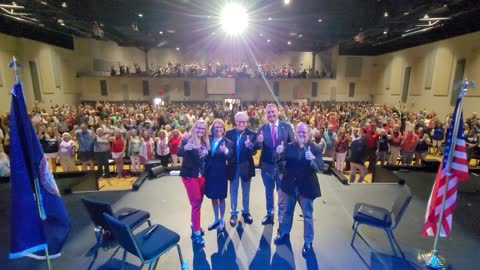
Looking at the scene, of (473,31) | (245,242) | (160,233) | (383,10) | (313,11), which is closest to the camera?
(160,233)

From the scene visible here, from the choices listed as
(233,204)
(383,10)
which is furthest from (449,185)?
(383,10)

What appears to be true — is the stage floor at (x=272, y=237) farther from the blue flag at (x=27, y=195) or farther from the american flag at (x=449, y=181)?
the blue flag at (x=27, y=195)

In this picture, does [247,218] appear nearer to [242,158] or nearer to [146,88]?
[242,158]

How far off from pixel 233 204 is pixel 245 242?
545 mm

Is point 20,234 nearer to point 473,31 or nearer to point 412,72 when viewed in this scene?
point 473,31

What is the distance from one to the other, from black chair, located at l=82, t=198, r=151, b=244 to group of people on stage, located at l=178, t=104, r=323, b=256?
0.66m

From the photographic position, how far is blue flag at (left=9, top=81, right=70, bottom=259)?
1.93 m

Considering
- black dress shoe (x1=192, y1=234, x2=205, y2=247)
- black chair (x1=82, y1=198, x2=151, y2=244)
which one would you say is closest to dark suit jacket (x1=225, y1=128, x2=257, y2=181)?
black dress shoe (x1=192, y1=234, x2=205, y2=247)

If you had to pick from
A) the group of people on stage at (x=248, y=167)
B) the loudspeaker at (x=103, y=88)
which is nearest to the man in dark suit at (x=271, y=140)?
the group of people on stage at (x=248, y=167)

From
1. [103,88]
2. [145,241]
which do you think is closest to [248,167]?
[145,241]

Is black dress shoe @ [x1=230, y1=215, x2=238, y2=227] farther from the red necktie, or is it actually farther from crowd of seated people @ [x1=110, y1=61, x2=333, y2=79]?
crowd of seated people @ [x1=110, y1=61, x2=333, y2=79]

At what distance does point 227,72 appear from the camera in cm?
2061

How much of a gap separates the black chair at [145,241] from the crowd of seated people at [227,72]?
61.8ft

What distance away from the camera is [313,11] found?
972 centimetres
